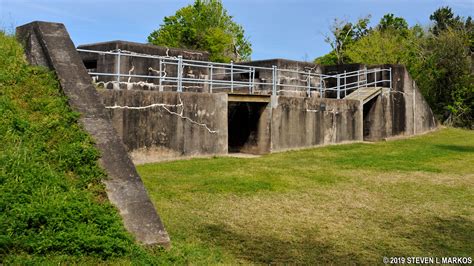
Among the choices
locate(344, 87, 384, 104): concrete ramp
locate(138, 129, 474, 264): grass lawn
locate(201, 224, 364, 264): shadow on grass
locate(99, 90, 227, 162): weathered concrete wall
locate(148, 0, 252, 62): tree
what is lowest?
locate(201, 224, 364, 264): shadow on grass

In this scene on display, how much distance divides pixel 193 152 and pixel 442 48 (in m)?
16.6

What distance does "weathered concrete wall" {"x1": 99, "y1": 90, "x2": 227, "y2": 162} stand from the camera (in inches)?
372

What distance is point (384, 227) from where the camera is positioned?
18.4ft

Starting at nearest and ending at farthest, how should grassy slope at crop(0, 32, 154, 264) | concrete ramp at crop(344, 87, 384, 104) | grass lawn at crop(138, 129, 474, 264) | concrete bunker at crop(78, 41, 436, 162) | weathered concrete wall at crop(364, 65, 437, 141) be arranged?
1. grassy slope at crop(0, 32, 154, 264)
2. grass lawn at crop(138, 129, 474, 264)
3. concrete bunker at crop(78, 41, 436, 162)
4. concrete ramp at crop(344, 87, 384, 104)
5. weathered concrete wall at crop(364, 65, 437, 141)

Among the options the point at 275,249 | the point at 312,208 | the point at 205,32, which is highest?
the point at 205,32

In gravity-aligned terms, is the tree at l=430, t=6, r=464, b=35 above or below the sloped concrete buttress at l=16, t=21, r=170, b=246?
above

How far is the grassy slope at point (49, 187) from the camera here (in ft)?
12.6

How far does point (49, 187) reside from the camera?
4492 millimetres

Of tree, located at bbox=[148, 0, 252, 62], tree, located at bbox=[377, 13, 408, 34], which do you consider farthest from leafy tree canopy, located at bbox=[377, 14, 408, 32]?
tree, located at bbox=[148, 0, 252, 62]

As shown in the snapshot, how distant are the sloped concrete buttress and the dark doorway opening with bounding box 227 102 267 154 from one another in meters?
6.65

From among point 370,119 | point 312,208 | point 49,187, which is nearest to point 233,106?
point 370,119

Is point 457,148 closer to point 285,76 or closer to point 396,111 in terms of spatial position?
point 396,111

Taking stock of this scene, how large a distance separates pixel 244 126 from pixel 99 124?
8087 millimetres

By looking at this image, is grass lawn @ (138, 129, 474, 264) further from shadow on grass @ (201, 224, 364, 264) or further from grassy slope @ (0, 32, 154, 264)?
grassy slope @ (0, 32, 154, 264)
